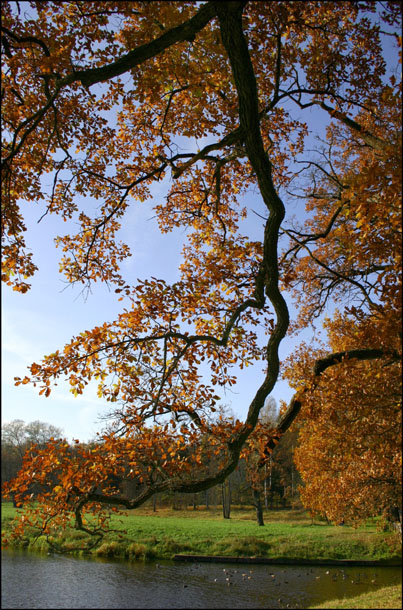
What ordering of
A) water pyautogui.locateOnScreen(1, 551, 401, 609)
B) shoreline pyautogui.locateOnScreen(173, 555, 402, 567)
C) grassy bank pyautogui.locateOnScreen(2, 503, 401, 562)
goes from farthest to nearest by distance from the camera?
1. grassy bank pyautogui.locateOnScreen(2, 503, 401, 562)
2. shoreline pyautogui.locateOnScreen(173, 555, 402, 567)
3. water pyautogui.locateOnScreen(1, 551, 401, 609)

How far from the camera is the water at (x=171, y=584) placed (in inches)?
600

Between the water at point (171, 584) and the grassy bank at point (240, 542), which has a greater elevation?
the water at point (171, 584)

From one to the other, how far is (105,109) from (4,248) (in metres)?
3.51

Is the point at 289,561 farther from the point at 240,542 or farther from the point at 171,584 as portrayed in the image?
the point at 171,584

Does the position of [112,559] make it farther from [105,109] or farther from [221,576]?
[105,109]

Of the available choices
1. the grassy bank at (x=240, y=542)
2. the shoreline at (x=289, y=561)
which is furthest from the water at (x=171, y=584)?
the grassy bank at (x=240, y=542)

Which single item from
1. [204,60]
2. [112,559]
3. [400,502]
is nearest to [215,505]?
[112,559]

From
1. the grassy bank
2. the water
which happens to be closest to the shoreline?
the grassy bank

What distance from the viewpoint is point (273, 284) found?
6770mm

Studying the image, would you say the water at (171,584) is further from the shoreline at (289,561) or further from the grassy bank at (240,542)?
the grassy bank at (240,542)

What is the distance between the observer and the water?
15.2m

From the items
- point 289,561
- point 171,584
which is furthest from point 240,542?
point 171,584

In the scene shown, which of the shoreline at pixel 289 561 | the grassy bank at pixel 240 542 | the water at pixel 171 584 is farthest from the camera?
the grassy bank at pixel 240 542

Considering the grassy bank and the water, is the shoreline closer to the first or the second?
the grassy bank
